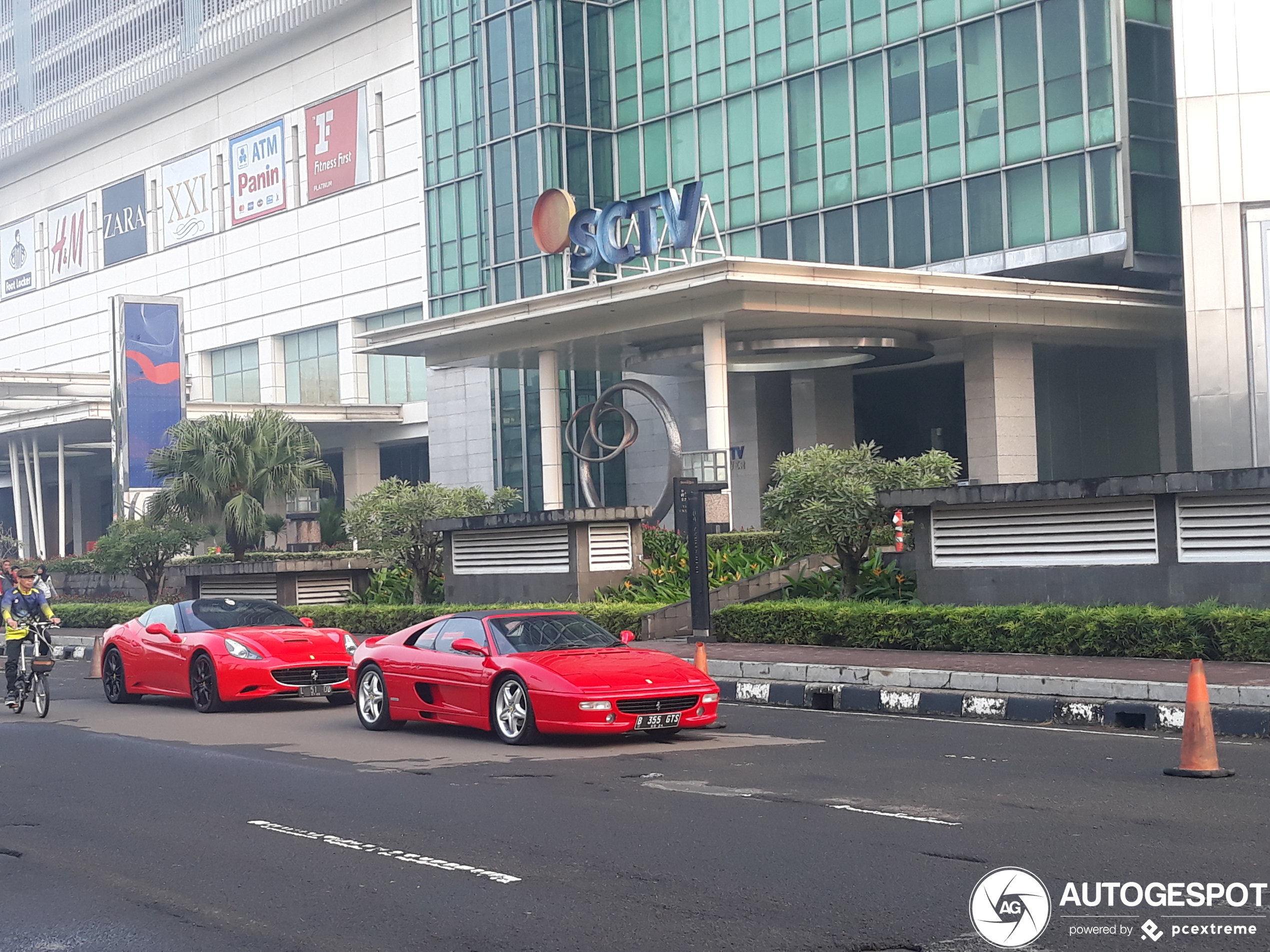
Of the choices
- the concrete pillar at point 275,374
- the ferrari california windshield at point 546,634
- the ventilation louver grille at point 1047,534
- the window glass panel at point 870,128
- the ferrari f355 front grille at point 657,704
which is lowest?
the ferrari f355 front grille at point 657,704

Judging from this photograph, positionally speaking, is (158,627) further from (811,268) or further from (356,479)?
(356,479)

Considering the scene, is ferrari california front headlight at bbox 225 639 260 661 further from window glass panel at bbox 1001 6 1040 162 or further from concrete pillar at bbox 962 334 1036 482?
window glass panel at bbox 1001 6 1040 162

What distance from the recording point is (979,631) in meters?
18.7

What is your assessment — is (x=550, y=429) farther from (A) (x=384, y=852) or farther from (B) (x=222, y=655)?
(A) (x=384, y=852)

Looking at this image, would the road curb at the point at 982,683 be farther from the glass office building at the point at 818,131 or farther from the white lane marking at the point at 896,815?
the glass office building at the point at 818,131

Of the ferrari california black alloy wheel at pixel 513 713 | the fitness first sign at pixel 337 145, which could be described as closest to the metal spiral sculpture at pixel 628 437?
the ferrari california black alloy wheel at pixel 513 713

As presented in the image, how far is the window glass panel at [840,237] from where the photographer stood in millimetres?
39688

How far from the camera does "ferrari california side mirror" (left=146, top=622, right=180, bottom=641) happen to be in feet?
59.1

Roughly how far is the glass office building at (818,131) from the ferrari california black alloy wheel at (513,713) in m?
25.4

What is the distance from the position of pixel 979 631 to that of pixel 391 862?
12.1m

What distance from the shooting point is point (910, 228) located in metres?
38.3

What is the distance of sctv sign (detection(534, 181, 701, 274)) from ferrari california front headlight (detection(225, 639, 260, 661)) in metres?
18.7

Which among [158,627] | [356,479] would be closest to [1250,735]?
[158,627]

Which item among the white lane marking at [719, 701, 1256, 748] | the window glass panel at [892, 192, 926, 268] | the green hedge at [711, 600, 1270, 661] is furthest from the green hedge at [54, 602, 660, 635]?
the window glass panel at [892, 192, 926, 268]
